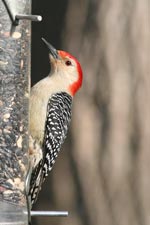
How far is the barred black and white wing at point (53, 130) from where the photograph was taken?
916 centimetres

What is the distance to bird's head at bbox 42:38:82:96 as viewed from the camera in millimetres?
9641

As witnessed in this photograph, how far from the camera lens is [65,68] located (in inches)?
381

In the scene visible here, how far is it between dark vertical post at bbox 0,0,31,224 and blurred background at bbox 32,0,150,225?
250 centimetres

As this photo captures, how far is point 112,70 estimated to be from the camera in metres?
11.1

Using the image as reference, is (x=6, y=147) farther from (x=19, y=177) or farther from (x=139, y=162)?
(x=139, y=162)

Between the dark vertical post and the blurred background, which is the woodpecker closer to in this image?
the dark vertical post

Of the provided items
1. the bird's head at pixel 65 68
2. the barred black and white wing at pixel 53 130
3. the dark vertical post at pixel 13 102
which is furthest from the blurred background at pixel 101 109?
the dark vertical post at pixel 13 102

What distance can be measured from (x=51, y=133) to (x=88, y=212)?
2.07 meters

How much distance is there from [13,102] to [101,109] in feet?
9.26

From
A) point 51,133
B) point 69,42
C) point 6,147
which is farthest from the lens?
point 69,42

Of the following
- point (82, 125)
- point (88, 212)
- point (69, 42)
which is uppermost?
point (69, 42)

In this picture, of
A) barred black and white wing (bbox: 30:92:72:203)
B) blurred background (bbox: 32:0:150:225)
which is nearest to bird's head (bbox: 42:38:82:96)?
→ barred black and white wing (bbox: 30:92:72:203)

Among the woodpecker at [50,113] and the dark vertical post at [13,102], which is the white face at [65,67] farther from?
the dark vertical post at [13,102]

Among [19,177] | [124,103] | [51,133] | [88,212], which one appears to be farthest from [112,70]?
[19,177]
